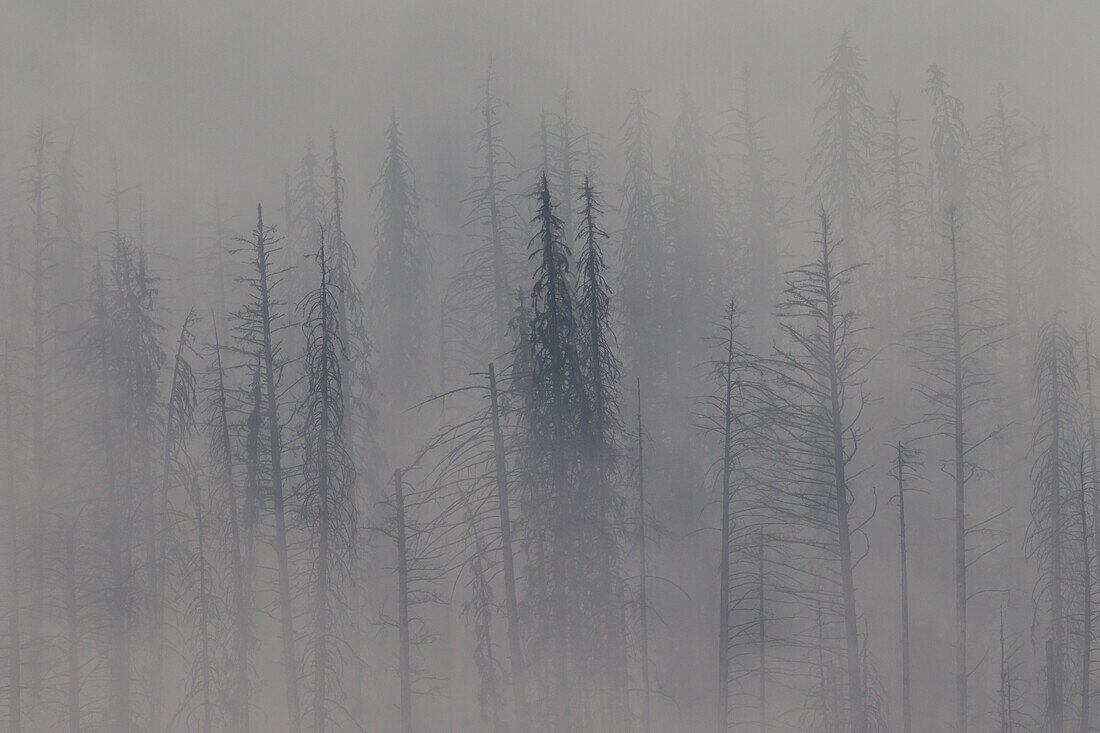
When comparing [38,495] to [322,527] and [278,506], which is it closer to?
[278,506]

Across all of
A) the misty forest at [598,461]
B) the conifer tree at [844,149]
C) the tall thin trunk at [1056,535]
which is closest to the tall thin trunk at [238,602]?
the misty forest at [598,461]

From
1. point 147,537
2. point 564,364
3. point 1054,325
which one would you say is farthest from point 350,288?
point 1054,325

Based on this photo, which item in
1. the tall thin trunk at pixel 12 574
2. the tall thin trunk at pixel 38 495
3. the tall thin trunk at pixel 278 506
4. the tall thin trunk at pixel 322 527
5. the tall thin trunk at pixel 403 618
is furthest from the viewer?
the tall thin trunk at pixel 38 495

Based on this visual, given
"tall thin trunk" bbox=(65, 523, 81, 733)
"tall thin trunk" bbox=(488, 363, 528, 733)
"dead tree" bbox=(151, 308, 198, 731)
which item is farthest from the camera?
"tall thin trunk" bbox=(65, 523, 81, 733)

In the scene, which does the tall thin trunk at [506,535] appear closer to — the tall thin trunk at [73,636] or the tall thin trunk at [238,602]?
the tall thin trunk at [238,602]

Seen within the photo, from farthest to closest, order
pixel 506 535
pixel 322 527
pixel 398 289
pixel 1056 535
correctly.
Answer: pixel 398 289, pixel 1056 535, pixel 322 527, pixel 506 535

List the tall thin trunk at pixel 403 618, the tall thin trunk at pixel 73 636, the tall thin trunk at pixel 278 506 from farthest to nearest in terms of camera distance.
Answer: the tall thin trunk at pixel 73 636 → the tall thin trunk at pixel 278 506 → the tall thin trunk at pixel 403 618

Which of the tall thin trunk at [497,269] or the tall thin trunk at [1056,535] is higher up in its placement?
the tall thin trunk at [497,269]

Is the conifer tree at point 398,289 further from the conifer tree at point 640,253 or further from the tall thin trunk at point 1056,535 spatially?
the tall thin trunk at point 1056,535

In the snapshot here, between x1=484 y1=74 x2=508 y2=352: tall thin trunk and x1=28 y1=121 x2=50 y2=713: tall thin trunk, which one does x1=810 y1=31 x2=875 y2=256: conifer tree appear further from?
x1=28 y1=121 x2=50 y2=713: tall thin trunk

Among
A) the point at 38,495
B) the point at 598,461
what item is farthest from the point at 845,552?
the point at 38,495

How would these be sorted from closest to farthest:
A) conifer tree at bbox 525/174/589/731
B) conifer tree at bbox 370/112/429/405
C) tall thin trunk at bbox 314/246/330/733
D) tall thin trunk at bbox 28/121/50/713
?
conifer tree at bbox 525/174/589/731
tall thin trunk at bbox 314/246/330/733
tall thin trunk at bbox 28/121/50/713
conifer tree at bbox 370/112/429/405

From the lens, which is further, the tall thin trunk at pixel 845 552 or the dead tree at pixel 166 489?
the dead tree at pixel 166 489

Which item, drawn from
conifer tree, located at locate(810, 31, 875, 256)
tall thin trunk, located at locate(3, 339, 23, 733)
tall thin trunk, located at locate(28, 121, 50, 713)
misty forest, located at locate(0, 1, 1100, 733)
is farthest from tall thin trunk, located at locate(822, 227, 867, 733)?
tall thin trunk, located at locate(28, 121, 50, 713)
